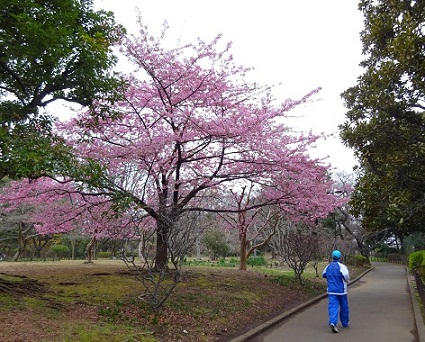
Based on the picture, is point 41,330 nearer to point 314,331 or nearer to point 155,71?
point 314,331

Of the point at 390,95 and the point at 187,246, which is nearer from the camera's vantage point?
the point at 187,246

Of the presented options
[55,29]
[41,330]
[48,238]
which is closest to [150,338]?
[41,330]

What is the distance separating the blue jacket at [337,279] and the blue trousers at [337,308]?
121 mm

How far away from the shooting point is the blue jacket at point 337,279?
7543 millimetres

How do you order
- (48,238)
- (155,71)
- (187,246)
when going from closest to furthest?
(187,246) < (155,71) < (48,238)

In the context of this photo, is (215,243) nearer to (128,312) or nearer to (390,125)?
(390,125)

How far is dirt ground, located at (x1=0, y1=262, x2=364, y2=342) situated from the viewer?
18.4 feet

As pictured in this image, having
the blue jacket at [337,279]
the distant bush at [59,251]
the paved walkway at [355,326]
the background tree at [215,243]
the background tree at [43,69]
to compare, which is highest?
the background tree at [43,69]

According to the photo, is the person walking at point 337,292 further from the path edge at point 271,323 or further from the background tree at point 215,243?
the background tree at point 215,243

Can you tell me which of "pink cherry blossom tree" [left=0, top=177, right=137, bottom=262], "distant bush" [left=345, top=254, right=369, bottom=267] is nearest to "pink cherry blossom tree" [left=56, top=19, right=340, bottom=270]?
"pink cherry blossom tree" [left=0, top=177, right=137, bottom=262]

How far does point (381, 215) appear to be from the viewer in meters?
11.5

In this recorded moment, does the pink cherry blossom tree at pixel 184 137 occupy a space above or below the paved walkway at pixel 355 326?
above

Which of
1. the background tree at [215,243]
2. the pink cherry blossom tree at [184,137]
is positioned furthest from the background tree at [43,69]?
the background tree at [215,243]

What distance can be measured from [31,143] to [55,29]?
1873mm
